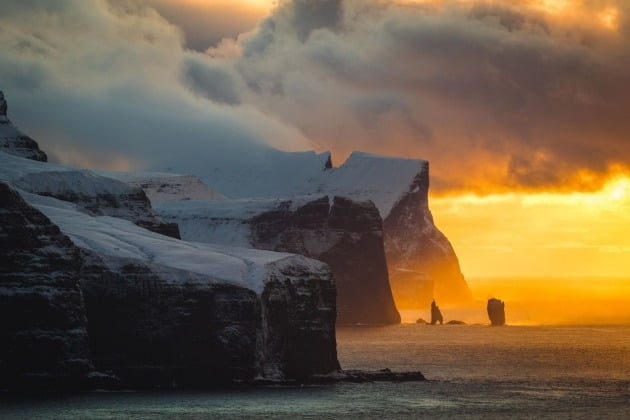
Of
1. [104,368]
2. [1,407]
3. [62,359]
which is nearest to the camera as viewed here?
[1,407]

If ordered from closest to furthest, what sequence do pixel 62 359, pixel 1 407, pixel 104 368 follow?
pixel 1 407 → pixel 62 359 → pixel 104 368

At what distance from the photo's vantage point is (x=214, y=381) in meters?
198

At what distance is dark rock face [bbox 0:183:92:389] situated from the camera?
7224 inches

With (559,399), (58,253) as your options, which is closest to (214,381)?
A: (58,253)

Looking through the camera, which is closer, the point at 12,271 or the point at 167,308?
the point at 12,271

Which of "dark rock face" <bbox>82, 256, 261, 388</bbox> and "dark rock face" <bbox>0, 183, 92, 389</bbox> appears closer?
"dark rock face" <bbox>0, 183, 92, 389</bbox>

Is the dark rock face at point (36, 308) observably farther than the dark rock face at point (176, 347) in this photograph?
No

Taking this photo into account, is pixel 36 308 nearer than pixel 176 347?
Yes

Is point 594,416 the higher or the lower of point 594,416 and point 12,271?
the lower

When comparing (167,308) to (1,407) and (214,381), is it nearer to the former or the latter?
(214,381)

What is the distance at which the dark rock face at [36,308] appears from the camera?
602 feet

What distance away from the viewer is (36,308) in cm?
18512

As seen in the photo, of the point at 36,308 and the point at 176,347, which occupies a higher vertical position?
the point at 36,308

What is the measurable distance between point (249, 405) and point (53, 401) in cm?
2061
